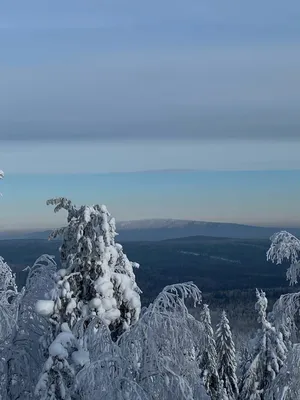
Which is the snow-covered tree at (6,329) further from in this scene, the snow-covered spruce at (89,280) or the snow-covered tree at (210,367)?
the snow-covered tree at (210,367)

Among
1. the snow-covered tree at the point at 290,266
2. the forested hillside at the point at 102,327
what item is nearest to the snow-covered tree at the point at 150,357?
the forested hillside at the point at 102,327

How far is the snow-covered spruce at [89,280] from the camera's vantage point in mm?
12430

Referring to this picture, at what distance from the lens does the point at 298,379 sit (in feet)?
42.7

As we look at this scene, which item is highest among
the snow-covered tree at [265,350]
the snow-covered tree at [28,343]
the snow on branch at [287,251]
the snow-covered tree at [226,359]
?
the snow on branch at [287,251]

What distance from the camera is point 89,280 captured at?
12.8 meters

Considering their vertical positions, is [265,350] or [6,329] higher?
[6,329]

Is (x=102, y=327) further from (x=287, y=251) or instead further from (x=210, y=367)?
(x=210, y=367)

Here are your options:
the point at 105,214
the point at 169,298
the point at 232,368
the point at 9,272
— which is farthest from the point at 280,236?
the point at 232,368

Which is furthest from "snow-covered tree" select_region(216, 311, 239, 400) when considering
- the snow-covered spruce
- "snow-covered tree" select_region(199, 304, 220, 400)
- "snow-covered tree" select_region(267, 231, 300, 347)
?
the snow-covered spruce

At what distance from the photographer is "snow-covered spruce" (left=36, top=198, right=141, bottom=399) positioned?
12430mm

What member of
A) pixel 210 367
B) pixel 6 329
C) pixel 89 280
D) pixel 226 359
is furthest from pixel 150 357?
pixel 226 359

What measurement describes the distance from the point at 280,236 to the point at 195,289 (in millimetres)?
1777

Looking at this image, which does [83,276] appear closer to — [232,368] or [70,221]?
[70,221]

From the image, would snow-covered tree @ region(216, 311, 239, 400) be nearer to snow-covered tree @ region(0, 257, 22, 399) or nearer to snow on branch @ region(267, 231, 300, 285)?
snow-covered tree @ region(0, 257, 22, 399)
